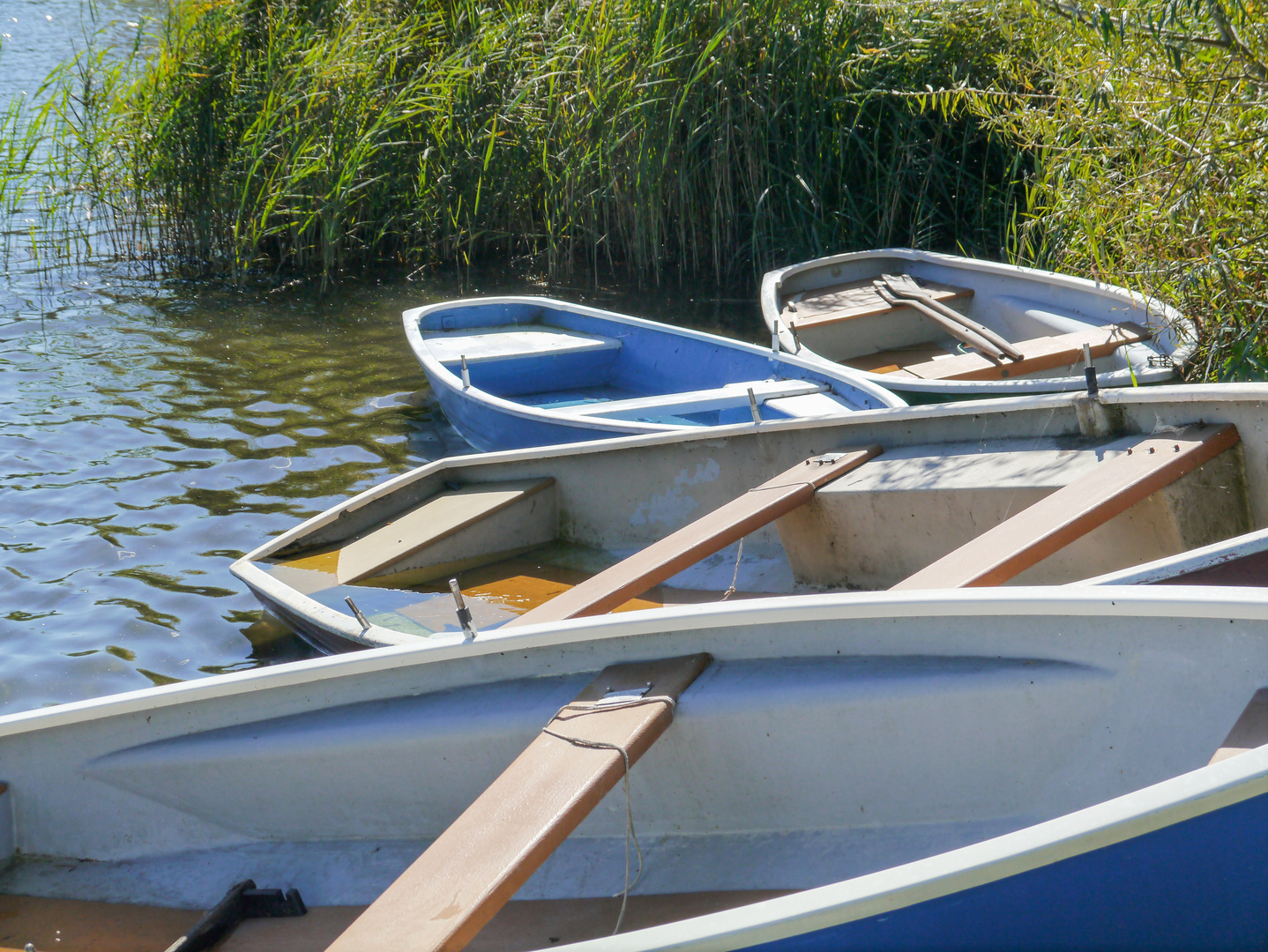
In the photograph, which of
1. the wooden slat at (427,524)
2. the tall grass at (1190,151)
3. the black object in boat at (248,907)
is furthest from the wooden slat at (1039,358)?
the black object in boat at (248,907)

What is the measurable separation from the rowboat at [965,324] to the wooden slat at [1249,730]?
7.60 feet

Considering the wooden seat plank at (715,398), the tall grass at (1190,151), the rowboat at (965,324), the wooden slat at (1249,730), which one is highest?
the tall grass at (1190,151)

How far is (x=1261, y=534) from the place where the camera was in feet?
5.81

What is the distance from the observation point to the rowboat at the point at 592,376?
412 cm

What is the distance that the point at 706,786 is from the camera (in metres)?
2.03

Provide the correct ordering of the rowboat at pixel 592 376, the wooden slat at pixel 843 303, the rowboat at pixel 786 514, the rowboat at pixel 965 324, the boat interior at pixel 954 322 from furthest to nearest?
the wooden slat at pixel 843 303 < the boat interior at pixel 954 322 < the rowboat at pixel 592 376 < the rowboat at pixel 965 324 < the rowboat at pixel 786 514

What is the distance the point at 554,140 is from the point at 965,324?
3.49 meters

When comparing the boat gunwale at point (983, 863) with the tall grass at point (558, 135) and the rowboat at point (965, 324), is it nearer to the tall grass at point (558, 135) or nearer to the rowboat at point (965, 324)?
the rowboat at point (965, 324)

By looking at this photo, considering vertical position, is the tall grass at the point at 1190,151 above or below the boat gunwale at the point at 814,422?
above

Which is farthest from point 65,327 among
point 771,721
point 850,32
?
point 771,721

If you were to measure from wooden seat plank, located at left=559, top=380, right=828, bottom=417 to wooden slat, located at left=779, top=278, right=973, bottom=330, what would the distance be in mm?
993

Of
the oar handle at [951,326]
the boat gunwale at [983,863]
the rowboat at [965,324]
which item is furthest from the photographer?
the oar handle at [951,326]

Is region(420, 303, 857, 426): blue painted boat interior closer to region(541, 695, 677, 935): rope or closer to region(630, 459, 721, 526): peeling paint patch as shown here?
region(630, 459, 721, 526): peeling paint patch

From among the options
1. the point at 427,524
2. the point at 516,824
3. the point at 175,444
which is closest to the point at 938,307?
the point at 427,524
